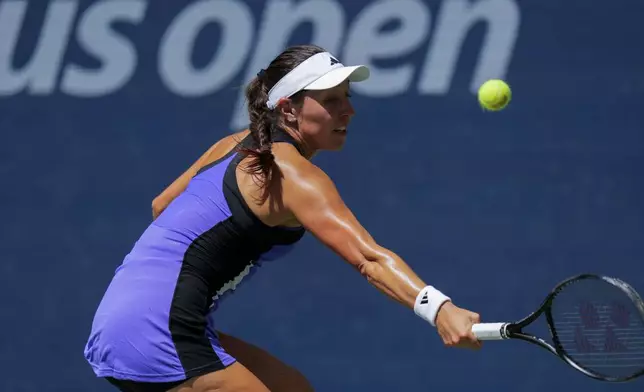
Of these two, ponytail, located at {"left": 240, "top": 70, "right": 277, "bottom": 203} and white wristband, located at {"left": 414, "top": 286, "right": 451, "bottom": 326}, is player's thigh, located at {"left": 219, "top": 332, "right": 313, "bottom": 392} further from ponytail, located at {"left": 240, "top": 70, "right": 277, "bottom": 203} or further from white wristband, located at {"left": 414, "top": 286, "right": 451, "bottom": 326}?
white wristband, located at {"left": 414, "top": 286, "right": 451, "bottom": 326}

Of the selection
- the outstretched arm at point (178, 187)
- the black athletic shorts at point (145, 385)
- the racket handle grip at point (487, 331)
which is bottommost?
the black athletic shorts at point (145, 385)

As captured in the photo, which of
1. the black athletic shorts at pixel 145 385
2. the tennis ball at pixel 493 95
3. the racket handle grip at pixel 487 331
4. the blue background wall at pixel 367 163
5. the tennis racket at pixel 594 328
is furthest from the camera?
the blue background wall at pixel 367 163

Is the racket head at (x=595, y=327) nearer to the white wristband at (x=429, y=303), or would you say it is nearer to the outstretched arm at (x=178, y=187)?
the white wristband at (x=429, y=303)

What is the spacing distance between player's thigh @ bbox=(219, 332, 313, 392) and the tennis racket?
2.49 ft

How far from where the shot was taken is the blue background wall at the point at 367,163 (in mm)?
5449

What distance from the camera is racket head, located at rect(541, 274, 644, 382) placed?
3.13 metres

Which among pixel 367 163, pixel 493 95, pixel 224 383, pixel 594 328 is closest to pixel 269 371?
pixel 224 383

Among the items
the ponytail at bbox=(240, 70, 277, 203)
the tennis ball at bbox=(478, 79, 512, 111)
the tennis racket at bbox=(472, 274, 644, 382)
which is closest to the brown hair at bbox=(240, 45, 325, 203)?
the ponytail at bbox=(240, 70, 277, 203)

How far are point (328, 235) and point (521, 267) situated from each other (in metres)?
2.57

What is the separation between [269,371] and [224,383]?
365 mm

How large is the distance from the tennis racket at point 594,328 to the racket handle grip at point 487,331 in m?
0.09

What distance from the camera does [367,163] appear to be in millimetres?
5582

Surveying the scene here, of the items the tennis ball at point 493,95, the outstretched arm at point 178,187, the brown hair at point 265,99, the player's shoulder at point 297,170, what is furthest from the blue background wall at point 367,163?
the player's shoulder at point 297,170

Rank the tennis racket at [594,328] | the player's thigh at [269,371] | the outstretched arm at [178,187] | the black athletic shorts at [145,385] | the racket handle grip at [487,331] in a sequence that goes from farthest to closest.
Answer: the outstretched arm at [178,187] < the player's thigh at [269,371] < the black athletic shorts at [145,385] < the tennis racket at [594,328] < the racket handle grip at [487,331]
